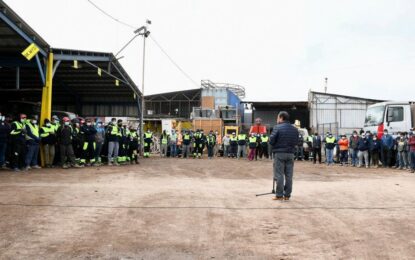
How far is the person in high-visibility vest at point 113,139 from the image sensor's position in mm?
16250

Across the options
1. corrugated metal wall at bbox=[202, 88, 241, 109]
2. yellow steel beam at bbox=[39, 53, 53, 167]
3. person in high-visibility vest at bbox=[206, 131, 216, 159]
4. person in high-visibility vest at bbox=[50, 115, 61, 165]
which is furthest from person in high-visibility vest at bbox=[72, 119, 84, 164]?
corrugated metal wall at bbox=[202, 88, 241, 109]

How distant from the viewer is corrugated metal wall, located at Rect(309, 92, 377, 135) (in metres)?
36.3

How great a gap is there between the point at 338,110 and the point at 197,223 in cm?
3282

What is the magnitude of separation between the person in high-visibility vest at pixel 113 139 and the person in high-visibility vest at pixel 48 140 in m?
2.30

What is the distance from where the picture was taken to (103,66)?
20.0 metres

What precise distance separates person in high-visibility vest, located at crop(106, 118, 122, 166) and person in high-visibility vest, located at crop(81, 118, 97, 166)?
0.72 meters

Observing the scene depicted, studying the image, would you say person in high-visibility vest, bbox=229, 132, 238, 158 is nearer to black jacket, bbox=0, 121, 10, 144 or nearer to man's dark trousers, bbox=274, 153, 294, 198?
black jacket, bbox=0, 121, 10, 144

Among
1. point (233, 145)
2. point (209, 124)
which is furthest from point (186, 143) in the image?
point (209, 124)

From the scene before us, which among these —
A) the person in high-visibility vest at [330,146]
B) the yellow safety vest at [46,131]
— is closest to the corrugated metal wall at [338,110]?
the person in high-visibility vest at [330,146]

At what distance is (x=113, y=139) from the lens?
53.4 feet

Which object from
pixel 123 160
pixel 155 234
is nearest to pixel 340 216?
pixel 155 234

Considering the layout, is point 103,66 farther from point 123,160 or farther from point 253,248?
point 253,248

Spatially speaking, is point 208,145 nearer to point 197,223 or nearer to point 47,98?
point 47,98

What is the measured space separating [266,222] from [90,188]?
467cm
